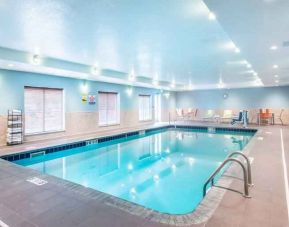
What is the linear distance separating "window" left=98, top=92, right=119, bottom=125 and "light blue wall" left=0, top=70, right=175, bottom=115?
1.05 feet

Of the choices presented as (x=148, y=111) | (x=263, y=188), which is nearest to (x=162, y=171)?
(x=263, y=188)

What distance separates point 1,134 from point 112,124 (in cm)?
489

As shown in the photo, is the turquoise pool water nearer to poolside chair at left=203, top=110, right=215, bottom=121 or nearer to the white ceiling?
the white ceiling

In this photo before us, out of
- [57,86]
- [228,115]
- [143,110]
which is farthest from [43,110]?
[228,115]

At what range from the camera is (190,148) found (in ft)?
24.6

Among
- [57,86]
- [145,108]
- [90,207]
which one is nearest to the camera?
[90,207]

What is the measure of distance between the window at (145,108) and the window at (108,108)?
2317 millimetres

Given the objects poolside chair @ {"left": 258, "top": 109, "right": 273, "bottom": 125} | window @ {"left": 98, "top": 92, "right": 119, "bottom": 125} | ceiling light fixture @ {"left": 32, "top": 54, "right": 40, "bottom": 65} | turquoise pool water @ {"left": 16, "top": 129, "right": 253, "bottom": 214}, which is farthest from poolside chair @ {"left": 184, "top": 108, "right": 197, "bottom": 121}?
ceiling light fixture @ {"left": 32, "top": 54, "right": 40, "bottom": 65}

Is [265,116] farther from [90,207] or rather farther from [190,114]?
[90,207]

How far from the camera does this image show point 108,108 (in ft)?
33.9

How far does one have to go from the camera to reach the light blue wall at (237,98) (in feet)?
40.8

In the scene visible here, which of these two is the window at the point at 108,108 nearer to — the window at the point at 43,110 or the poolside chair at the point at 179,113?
the window at the point at 43,110

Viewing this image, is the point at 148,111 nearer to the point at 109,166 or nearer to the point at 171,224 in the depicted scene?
the point at 109,166

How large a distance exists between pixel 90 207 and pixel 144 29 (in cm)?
298
